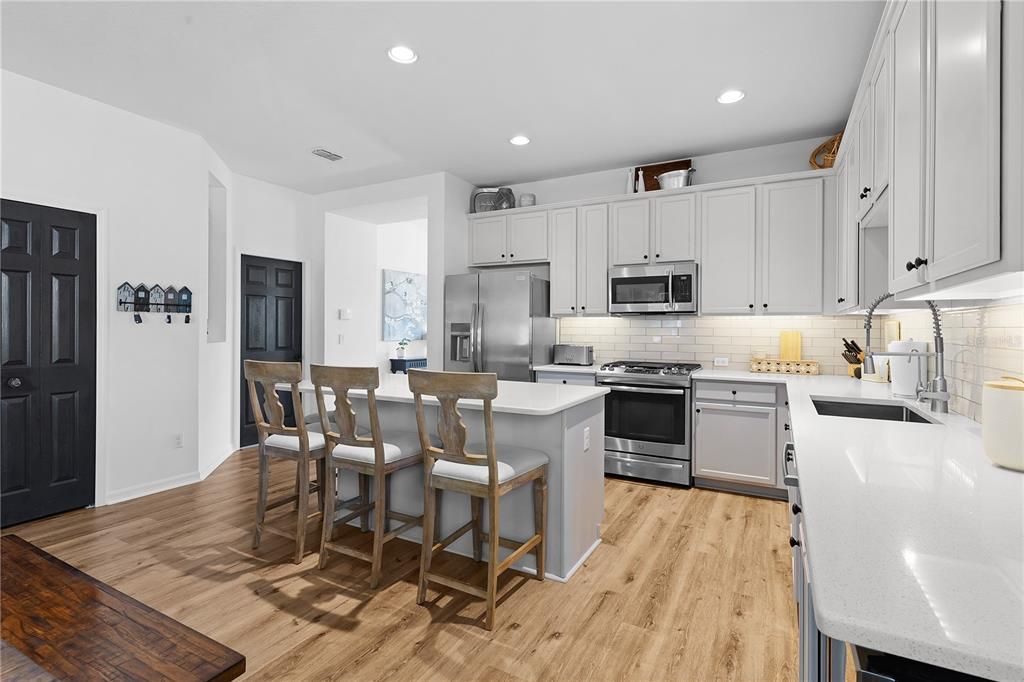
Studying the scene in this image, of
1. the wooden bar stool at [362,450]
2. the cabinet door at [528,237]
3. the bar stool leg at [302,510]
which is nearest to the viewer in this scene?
the wooden bar stool at [362,450]

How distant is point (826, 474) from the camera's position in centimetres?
126

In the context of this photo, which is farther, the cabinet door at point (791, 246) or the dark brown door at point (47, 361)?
the cabinet door at point (791, 246)

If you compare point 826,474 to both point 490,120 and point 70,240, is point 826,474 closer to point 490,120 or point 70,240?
point 490,120

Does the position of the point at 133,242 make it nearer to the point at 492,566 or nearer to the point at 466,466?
the point at 466,466

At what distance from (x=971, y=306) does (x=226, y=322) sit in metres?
5.37

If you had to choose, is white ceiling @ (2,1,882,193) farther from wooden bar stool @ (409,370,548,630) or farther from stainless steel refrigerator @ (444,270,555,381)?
wooden bar stool @ (409,370,548,630)

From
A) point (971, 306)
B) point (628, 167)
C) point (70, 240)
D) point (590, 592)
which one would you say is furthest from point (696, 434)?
point (70, 240)

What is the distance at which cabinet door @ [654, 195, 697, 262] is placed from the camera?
4348 millimetres

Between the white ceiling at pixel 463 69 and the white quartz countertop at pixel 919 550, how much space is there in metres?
2.25

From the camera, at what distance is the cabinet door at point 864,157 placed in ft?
7.68

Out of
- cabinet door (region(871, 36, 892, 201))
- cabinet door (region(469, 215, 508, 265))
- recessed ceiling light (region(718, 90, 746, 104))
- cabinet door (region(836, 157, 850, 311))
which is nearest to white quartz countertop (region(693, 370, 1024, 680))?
cabinet door (region(871, 36, 892, 201))

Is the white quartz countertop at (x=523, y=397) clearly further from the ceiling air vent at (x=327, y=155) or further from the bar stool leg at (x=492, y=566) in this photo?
the ceiling air vent at (x=327, y=155)

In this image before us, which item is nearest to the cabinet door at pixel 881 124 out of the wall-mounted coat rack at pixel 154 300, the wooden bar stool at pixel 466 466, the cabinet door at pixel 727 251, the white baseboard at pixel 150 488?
the wooden bar stool at pixel 466 466

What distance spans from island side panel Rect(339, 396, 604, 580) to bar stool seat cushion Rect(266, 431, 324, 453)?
0.33 meters
